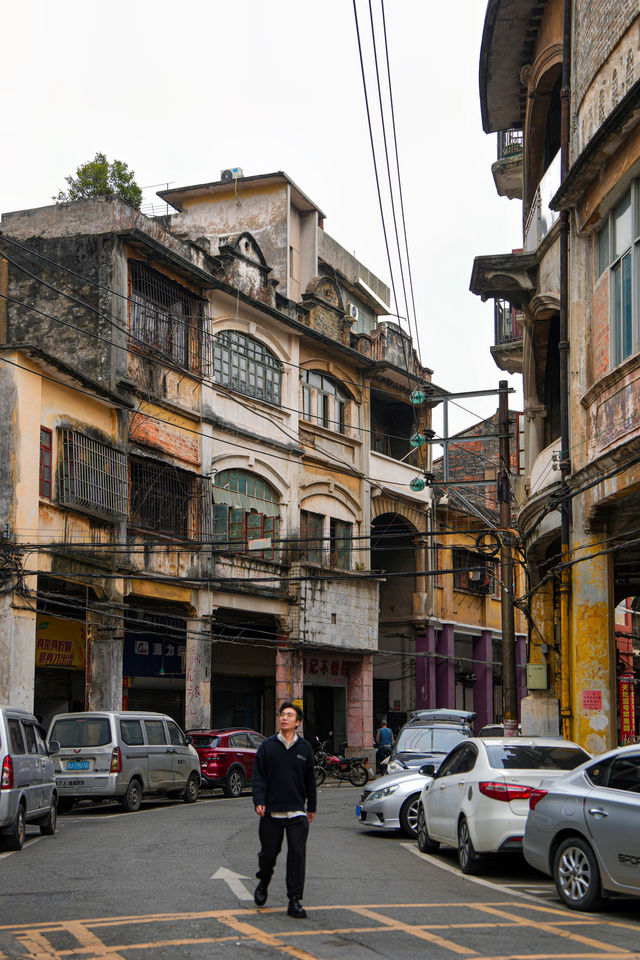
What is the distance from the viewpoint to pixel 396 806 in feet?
54.2

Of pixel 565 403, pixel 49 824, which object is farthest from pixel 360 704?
pixel 49 824

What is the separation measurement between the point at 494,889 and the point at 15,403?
54.3 ft

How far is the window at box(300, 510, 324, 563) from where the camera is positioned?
121ft

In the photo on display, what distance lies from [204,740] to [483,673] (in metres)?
23.9

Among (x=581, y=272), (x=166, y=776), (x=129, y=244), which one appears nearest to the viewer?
(x=581, y=272)

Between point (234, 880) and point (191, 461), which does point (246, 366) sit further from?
point (234, 880)

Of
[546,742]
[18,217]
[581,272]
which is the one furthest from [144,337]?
[546,742]

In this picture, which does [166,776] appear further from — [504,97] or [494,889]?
[504,97]

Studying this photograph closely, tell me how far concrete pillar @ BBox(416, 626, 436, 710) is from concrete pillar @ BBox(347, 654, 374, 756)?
3676 millimetres

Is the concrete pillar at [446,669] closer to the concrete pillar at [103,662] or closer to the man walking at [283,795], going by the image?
the concrete pillar at [103,662]

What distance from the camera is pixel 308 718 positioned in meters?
39.1

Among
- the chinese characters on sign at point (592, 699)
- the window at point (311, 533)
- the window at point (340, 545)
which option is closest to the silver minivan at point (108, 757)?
the chinese characters on sign at point (592, 699)

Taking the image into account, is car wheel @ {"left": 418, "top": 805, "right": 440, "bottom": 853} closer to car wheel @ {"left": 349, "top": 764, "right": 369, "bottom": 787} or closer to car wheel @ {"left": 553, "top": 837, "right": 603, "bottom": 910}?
car wheel @ {"left": 553, "top": 837, "right": 603, "bottom": 910}

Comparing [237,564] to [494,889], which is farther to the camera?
[237,564]
